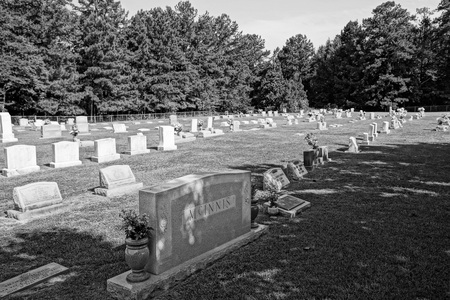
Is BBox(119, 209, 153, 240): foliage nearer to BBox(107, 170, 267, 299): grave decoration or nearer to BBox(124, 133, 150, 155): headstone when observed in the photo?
BBox(107, 170, 267, 299): grave decoration

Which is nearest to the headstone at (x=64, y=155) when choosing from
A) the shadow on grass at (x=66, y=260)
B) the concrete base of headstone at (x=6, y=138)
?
the shadow on grass at (x=66, y=260)

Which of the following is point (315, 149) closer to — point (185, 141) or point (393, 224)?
point (393, 224)

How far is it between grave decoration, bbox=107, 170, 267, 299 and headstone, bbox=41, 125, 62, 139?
22663 mm

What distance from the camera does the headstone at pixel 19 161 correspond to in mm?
13633

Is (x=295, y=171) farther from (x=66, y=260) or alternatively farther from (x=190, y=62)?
(x=190, y=62)

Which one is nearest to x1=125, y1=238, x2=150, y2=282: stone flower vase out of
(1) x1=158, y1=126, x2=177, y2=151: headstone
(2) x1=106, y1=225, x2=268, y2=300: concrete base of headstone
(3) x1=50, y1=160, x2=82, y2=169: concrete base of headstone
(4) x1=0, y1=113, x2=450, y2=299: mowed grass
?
(2) x1=106, y1=225, x2=268, y2=300: concrete base of headstone

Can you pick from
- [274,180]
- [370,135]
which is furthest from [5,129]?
[370,135]

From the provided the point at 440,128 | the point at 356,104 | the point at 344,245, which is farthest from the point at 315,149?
the point at 356,104

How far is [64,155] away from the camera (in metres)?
15.4

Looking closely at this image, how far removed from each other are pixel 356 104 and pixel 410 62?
13.0m

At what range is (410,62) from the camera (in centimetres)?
7000

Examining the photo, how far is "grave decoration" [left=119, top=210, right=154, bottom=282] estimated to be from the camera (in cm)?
496

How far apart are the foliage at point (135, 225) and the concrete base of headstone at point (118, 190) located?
570 centimetres

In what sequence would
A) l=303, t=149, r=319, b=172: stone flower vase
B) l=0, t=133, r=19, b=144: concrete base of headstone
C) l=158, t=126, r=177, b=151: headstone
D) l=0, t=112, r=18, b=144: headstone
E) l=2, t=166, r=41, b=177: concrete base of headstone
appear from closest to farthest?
1. l=2, t=166, r=41, b=177: concrete base of headstone
2. l=303, t=149, r=319, b=172: stone flower vase
3. l=158, t=126, r=177, b=151: headstone
4. l=0, t=133, r=19, b=144: concrete base of headstone
5. l=0, t=112, r=18, b=144: headstone
